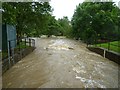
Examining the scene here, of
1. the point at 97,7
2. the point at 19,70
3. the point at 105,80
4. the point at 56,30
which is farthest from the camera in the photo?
the point at 56,30

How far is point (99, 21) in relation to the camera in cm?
1955

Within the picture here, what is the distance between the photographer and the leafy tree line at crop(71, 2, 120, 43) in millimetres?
19000

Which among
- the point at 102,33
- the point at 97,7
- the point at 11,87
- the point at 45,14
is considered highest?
the point at 97,7

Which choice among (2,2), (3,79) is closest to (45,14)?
(2,2)

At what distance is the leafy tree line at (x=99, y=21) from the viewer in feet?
62.3

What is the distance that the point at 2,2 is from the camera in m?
7.05

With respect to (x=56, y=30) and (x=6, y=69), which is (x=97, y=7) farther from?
(x=56, y=30)

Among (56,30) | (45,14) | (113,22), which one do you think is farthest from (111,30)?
(56,30)

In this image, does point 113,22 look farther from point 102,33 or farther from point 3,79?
point 3,79

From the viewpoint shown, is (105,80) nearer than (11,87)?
No

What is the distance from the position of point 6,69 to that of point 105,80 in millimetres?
3687

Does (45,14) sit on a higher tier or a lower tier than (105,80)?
higher

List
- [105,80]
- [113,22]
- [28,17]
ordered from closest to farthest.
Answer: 1. [105,80]
2. [28,17]
3. [113,22]

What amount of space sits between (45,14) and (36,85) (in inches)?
380
